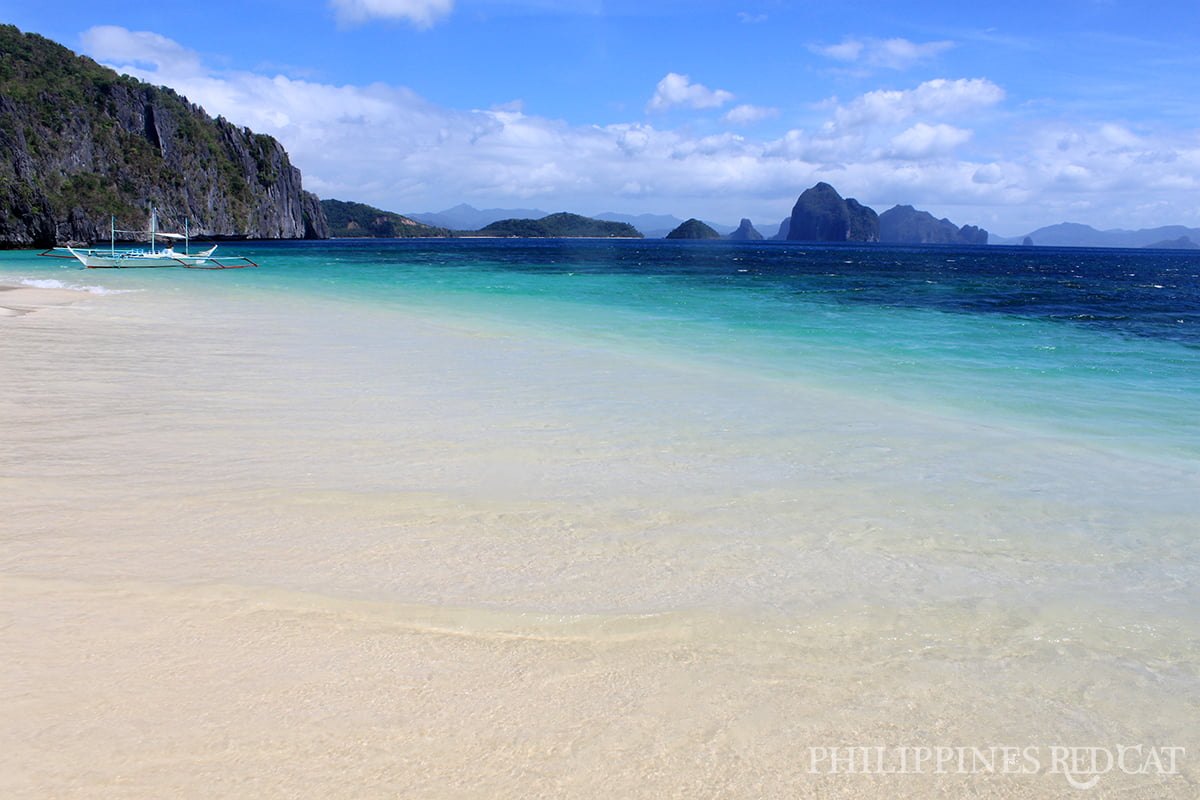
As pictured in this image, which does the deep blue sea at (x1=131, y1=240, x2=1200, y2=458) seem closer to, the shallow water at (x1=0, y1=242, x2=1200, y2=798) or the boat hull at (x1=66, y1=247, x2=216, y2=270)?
the shallow water at (x1=0, y1=242, x2=1200, y2=798)

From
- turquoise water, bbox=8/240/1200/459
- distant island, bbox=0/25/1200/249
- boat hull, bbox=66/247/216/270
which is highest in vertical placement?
distant island, bbox=0/25/1200/249

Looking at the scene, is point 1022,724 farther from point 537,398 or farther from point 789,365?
point 789,365

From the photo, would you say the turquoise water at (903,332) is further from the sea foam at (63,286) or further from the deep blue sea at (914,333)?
the sea foam at (63,286)

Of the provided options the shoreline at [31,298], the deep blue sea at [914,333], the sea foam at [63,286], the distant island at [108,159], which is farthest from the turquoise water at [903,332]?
the distant island at [108,159]

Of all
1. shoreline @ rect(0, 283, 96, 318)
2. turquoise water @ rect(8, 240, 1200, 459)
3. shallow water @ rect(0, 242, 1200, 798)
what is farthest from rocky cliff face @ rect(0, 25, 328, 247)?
shallow water @ rect(0, 242, 1200, 798)

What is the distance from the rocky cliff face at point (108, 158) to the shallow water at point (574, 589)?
9903cm

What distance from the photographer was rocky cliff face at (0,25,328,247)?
3748 inches

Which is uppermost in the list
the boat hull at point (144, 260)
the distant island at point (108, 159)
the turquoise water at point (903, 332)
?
the distant island at point (108, 159)

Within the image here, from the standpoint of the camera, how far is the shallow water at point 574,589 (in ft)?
8.70

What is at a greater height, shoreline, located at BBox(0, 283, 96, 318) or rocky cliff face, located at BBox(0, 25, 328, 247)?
rocky cliff face, located at BBox(0, 25, 328, 247)

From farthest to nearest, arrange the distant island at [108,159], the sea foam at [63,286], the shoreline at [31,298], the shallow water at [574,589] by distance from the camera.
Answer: the distant island at [108,159] < the sea foam at [63,286] < the shoreline at [31,298] < the shallow water at [574,589]

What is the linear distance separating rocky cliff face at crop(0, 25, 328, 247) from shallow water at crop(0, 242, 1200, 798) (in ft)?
325

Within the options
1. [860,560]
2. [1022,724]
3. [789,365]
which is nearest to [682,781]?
[1022,724]

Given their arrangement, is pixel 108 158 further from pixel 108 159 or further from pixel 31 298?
pixel 31 298
